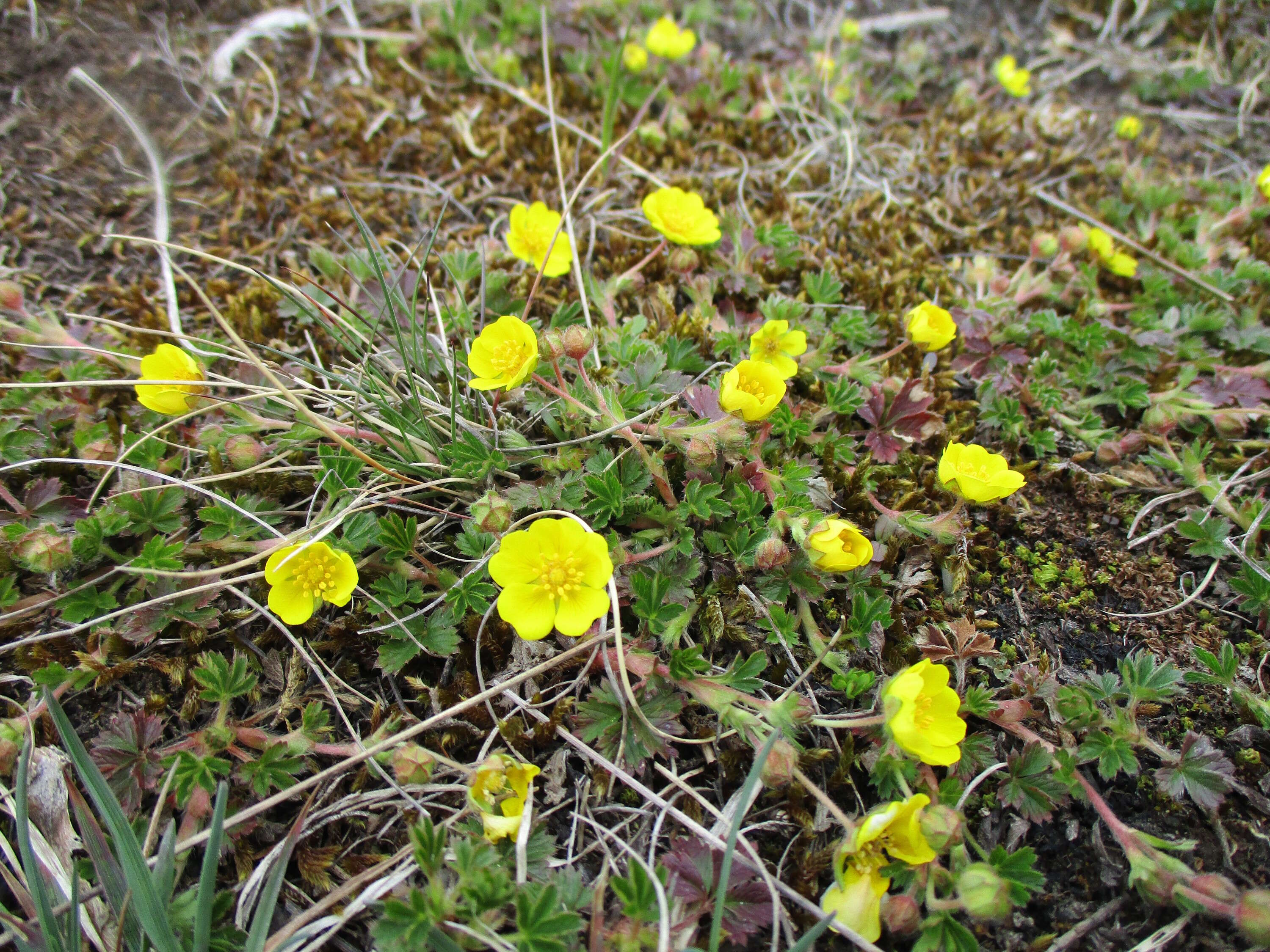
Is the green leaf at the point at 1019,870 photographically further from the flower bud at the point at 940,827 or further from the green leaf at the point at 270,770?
the green leaf at the point at 270,770

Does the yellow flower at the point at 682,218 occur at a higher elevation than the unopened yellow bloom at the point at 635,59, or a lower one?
lower

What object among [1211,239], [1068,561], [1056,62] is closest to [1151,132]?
[1056,62]

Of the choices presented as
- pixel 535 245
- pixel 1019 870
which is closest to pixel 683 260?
pixel 535 245

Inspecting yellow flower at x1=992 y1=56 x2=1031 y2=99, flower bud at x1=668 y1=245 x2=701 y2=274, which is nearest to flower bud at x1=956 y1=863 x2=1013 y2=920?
flower bud at x1=668 y1=245 x2=701 y2=274

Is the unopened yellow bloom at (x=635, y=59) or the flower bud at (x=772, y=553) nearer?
the flower bud at (x=772, y=553)

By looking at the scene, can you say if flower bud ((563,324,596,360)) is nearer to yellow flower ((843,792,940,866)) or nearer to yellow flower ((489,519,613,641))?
yellow flower ((489,519,613,641))

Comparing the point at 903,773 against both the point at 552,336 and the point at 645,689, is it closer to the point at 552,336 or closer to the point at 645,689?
the point at 645,689

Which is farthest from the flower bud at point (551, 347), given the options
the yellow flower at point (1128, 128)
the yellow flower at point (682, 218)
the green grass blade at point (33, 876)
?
the yellow flower at point (1128, 128)
